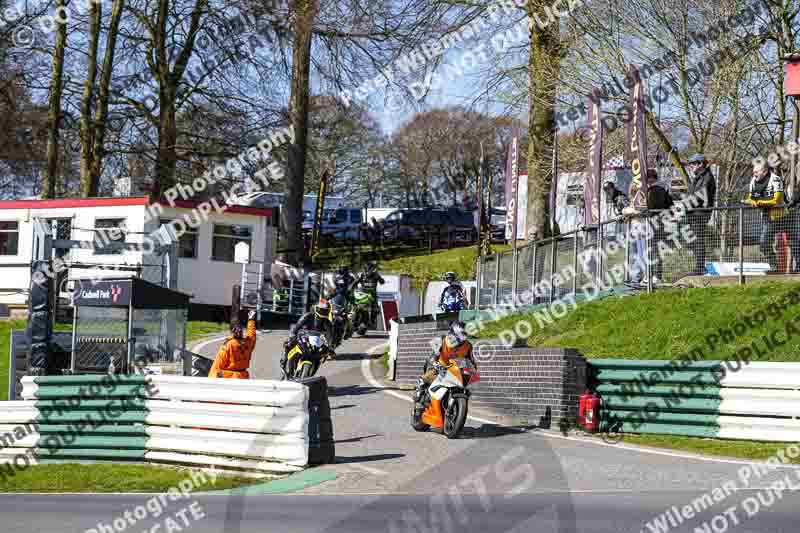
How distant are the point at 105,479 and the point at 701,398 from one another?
7493 millimetres

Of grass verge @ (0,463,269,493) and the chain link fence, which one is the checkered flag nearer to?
the chain link fence

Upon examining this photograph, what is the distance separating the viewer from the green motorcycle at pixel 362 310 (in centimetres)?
2706

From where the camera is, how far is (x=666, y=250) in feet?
60.2

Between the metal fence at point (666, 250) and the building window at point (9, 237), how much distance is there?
1812 cm

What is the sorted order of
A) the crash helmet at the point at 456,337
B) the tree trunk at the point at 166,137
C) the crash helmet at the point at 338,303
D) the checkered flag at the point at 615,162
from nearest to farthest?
the crash helmet at the point at 456,337 → the crash helmet at the point at 338,303 → the checkered flag at the point at 615,162 → the tree trunk at the point at 166,137

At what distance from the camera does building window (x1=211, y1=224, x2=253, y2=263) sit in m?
33.7

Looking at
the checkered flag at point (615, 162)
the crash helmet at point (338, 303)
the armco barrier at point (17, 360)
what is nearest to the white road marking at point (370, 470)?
the armco barrier at point (17, 360)

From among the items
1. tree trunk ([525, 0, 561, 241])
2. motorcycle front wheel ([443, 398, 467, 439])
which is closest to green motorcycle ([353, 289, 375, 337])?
tree trunk ([525, 0, 561, 241])

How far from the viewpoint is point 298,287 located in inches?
1308

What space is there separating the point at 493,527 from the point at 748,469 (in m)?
4.35

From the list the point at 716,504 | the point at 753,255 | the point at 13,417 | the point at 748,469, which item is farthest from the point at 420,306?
the point at 716,504

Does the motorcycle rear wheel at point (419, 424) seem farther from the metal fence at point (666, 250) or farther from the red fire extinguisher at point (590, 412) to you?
the metal fence at point (666, 250)

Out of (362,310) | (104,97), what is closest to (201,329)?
(362,310)

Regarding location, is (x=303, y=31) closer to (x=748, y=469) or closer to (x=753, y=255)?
(x=753, y=255)
